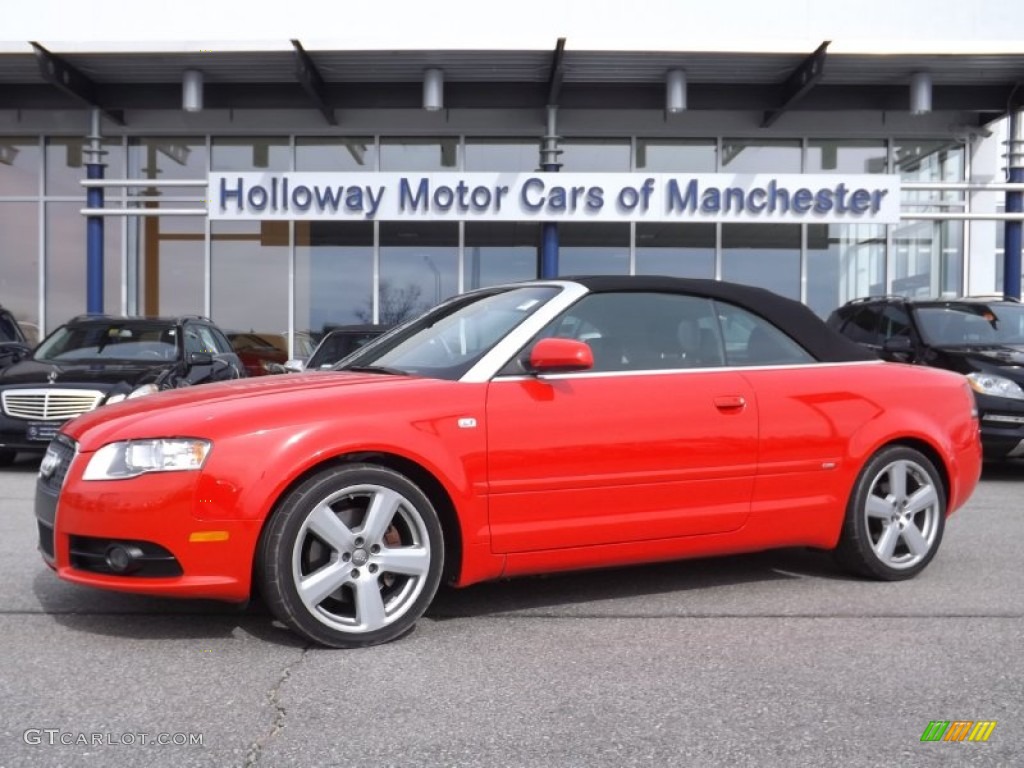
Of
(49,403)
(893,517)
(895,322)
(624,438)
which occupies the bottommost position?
(893,517)

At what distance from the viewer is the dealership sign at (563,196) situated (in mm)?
15617

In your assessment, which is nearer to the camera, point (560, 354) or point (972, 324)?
point (560, 354)

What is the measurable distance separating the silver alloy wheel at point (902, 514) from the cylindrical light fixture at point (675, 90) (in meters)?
11.4

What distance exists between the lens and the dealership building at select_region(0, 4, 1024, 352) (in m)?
16.8

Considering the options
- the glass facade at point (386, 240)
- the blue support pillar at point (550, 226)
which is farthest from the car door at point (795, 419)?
the glass facade at point (386, 240)

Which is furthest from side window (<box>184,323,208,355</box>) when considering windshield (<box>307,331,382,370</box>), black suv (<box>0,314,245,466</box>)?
windshield (<box>307,331,382,370</box>)

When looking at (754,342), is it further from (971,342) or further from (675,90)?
(675,90)

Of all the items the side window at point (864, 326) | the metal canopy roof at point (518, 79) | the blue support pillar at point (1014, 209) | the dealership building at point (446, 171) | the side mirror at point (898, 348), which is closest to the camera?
the side mirror at point (898, 348)

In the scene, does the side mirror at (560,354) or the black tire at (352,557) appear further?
the side mirror at (560,354)

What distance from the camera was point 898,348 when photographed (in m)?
10.1

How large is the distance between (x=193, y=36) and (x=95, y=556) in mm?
14589

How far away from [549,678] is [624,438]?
3.76 feet

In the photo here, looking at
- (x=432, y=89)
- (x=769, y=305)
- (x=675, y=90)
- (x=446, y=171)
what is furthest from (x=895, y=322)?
(x=446, y=171)

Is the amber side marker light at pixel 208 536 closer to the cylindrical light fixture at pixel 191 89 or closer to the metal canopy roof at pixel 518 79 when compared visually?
the metal canopy roof at pixel 518 79
